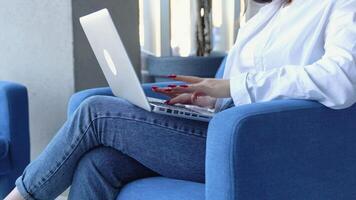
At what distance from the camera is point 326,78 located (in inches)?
53.6

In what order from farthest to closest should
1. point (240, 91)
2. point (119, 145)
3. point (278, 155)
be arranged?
point (119, 145) → point (240, 91) → point (278, 155)

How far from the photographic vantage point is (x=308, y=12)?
1.57 m

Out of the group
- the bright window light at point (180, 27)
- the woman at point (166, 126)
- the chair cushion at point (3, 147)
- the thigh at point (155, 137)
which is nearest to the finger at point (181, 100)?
the woman at point (166, 126)

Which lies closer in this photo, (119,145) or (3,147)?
(119,145)

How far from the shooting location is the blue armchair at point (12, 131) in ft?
7.60

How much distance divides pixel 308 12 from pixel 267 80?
0.27 m

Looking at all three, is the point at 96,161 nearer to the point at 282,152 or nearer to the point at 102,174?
the point at 102,174

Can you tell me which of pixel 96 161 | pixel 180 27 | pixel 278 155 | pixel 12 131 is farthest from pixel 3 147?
pixel 180 27

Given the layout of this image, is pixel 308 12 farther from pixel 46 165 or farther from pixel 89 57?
pixel 89 57

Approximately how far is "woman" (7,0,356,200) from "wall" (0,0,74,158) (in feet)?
3.27

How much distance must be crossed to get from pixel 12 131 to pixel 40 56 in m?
0.43

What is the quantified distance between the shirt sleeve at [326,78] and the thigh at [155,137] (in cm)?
18

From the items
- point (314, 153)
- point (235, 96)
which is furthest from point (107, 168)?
point (314, 153)

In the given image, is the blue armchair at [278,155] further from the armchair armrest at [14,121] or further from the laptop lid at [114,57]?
the armchair armrest at [14,121]
